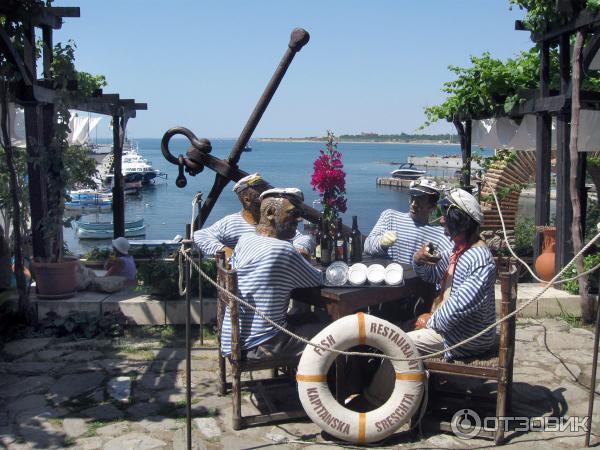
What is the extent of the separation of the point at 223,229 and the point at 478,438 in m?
2.73

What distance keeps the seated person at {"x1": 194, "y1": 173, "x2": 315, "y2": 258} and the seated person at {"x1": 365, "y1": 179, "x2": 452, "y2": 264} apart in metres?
0.54

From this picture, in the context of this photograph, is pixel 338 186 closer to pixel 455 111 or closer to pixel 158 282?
pixel 158 282

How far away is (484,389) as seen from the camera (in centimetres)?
511

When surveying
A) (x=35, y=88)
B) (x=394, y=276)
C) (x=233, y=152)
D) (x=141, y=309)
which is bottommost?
(x=141, y=309)

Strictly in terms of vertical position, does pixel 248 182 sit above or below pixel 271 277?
above

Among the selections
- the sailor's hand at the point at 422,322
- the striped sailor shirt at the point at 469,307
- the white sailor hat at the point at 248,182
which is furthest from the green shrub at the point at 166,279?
the striped sailor shirt at the point at 469,307

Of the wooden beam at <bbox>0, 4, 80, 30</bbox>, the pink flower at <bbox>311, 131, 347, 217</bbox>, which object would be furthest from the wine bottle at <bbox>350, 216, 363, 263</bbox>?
the wooden beam at <bbox>0, 4, 80, 30</bbox>

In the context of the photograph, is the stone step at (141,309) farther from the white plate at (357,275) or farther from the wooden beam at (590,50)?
the wooden beam at (590,50)

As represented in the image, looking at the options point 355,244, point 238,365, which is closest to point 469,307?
point 355,244

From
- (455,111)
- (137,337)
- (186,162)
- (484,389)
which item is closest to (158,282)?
(137,337)

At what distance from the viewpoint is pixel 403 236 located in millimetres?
5426

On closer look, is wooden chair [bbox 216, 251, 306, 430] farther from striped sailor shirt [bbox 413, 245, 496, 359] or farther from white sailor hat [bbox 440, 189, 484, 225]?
white sailor hat [bbox 440, 189, 484, 225]

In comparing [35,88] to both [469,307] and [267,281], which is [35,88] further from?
[469,307]

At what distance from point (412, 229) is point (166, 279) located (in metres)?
2.65
